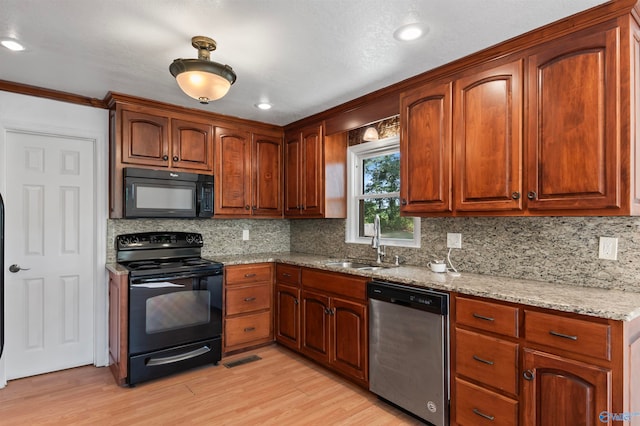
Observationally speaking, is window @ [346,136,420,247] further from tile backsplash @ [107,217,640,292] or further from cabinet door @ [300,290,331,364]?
cabinet door @ [300,290,331,364]

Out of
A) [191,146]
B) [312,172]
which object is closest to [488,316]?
[312,172]

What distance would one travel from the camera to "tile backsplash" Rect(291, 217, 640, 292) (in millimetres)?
1966

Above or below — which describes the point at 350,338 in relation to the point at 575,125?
below

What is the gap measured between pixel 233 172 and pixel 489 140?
2.48 m

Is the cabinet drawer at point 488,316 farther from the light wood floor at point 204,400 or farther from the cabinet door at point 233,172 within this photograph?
the cabinet door at point 233,172

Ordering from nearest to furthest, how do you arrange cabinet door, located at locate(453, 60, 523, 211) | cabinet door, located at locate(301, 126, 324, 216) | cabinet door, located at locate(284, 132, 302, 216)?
1. cabinet door, located at locate(453, 60, 523, 211)
2. cabinet door, located at locate(301, 126, 324, 216)
3. cabinet door, located at locate(284, 132, 302, 216)

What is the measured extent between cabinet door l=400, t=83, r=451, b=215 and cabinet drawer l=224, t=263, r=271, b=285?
1.61 metres

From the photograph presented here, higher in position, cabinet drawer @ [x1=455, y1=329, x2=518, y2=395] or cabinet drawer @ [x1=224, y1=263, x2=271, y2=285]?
cabinet drawer @ [x1=224, y1=263, x2=271, y2=285]

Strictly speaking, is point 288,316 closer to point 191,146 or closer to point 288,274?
point 288,274

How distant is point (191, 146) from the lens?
346 cm

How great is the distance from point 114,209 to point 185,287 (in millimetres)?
936

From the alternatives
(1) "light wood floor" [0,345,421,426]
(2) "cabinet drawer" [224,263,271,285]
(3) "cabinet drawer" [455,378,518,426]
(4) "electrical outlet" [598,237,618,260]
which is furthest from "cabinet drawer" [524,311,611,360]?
(2) "cabinet drawer" [224,263,271,285]

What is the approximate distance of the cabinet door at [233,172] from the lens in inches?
143

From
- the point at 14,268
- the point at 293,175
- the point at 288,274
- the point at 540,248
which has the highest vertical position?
the point at 293,175
